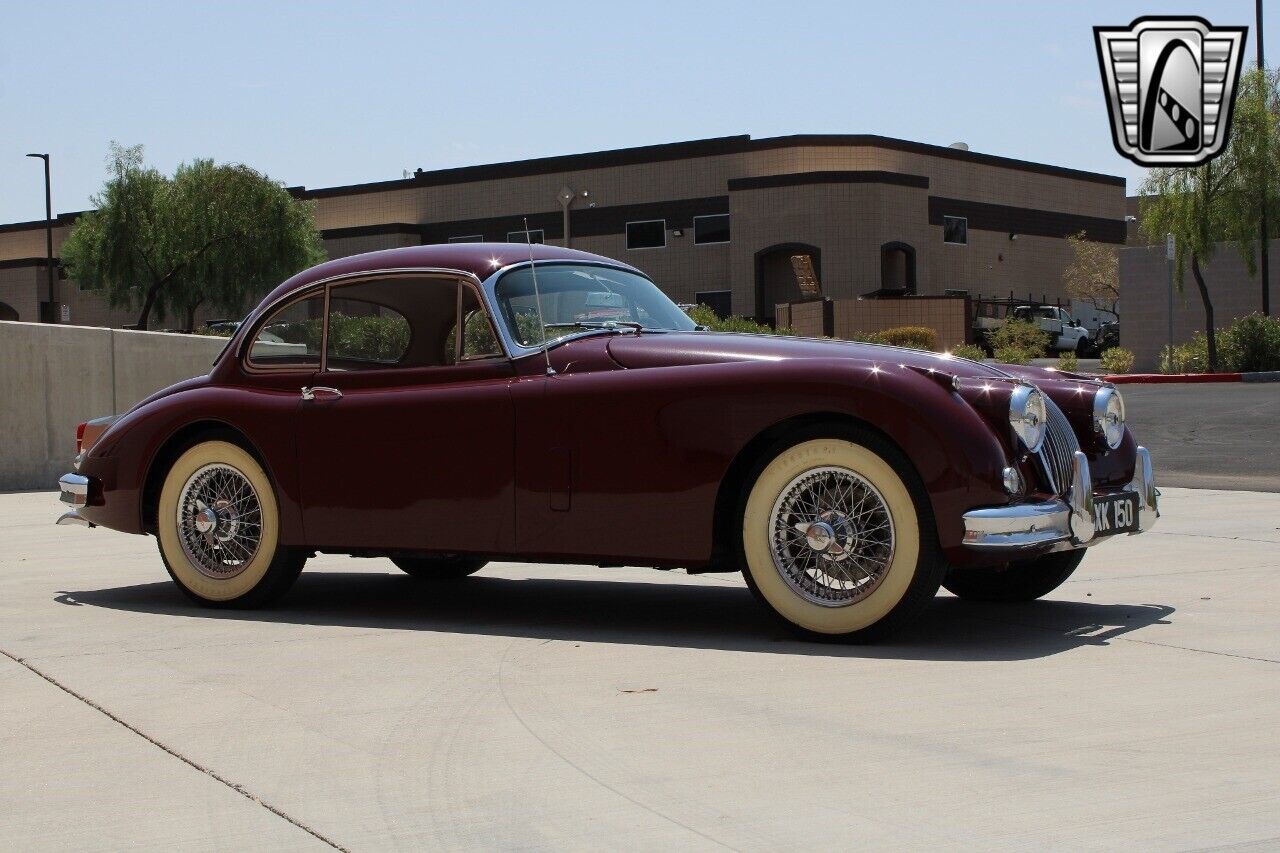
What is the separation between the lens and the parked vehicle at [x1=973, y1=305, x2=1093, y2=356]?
49.1 m

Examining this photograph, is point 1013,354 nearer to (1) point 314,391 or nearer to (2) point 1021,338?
(2) point 1021,338

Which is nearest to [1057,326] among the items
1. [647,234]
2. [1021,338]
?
[647,234]

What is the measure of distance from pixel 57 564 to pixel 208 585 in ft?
8.07

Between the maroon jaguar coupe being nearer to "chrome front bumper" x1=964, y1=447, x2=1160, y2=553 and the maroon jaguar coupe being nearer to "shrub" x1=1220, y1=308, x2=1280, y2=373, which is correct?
"chrome front bumper" x1=964, y1=447, x2=1160, y2=553

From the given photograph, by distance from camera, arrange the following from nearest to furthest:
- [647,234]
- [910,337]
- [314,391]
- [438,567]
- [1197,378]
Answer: [314,391] → [438,567] → [1197,378] → [910,337] → [647,234]

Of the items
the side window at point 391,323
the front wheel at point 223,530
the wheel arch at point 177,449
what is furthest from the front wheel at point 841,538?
the wheel arch at point 177,449

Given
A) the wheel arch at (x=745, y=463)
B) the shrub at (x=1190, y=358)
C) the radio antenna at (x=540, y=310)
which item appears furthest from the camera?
the shrub at (x=1190, y=358)

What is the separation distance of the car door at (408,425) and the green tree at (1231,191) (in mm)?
28927

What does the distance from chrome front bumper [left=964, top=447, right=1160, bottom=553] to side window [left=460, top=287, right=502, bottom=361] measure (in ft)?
7.09

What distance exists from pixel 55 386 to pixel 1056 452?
42.9 feet

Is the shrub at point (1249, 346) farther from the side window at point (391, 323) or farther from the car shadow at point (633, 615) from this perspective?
the side window at point (391, 323)

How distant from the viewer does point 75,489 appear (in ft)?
24.8

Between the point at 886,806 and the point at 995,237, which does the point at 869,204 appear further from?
the point at 886,806

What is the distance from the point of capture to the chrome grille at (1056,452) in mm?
5672
